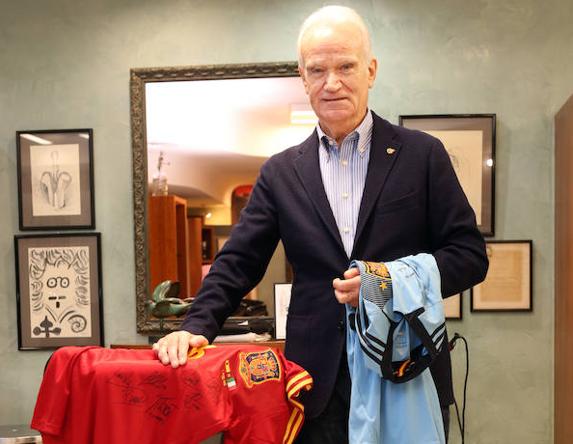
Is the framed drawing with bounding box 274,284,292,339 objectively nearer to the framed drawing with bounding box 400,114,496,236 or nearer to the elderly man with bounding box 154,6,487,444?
the framed drawing with bounding box 400,114,496,236

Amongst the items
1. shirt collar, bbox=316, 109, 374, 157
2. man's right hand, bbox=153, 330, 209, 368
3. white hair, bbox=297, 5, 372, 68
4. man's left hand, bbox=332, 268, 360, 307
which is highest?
Answer: white hair, bbox=297, 5, 372, 68

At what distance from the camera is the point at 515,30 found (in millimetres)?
2213

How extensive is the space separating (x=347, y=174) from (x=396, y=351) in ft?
1.23

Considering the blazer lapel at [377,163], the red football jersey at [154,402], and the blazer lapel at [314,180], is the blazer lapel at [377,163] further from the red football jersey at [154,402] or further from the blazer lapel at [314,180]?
the red football jersey at [154,402]

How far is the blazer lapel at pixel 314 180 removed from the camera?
108 cm

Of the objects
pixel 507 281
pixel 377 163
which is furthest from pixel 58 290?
pixel 507 281

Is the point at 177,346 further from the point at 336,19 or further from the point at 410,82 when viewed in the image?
the point at 410,82

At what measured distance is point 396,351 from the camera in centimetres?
96

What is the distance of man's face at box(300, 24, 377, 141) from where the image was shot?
3.53 feet

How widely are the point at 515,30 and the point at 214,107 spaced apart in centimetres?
126

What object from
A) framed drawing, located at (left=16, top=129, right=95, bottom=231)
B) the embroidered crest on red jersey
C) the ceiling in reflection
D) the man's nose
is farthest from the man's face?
framed drawing, located at (left=16, top=129, right=95, bottom=231)

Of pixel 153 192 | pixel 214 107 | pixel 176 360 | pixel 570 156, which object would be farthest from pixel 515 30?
pixel 176 360

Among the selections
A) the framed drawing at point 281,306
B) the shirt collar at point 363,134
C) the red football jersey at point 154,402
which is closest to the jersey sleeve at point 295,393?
the red football jersey at point 154,402

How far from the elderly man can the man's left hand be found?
0.01 m
